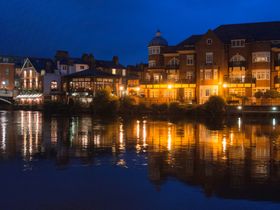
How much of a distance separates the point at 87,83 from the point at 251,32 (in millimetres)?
34958

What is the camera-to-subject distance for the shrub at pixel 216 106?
61.5 meters

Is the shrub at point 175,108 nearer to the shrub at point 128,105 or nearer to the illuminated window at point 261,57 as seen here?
the shrub at point 128,105

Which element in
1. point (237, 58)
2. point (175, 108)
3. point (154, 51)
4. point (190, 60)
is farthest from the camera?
point (154, 51)

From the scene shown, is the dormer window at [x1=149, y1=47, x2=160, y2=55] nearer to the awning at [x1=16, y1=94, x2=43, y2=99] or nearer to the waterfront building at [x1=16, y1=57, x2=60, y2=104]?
the waterfront building at [x1=16, y1=57, x2=60, y2=104]

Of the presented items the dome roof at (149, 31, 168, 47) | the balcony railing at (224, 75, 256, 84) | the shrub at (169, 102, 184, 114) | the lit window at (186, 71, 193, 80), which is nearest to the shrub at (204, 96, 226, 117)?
the shrub at (169, 102, 184, 114)

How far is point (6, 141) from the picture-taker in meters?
27.9

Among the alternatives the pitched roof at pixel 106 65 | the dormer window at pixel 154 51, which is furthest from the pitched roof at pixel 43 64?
the dormer window at pixel 154 51

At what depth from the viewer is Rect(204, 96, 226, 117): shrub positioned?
61469 mm

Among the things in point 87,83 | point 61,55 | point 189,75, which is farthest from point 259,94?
point 61,55

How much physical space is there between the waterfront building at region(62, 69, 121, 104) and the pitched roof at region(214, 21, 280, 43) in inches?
1006

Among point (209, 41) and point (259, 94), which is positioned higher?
point (209, 41)

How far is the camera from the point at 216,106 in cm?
6156

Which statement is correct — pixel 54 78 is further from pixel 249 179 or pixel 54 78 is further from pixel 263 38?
pixel 249 179

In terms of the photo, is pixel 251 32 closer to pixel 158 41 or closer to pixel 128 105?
pixel 158 41
